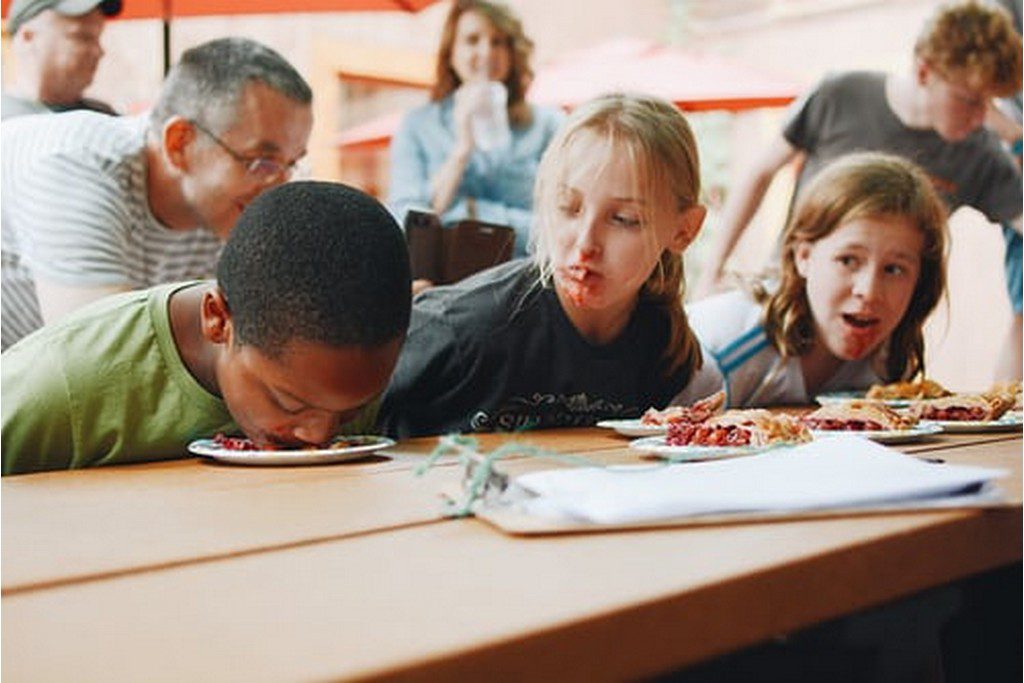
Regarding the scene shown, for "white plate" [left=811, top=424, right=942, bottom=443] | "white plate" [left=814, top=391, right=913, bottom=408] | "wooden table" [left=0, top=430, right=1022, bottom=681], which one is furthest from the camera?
"white plate" [left=814, top=391, right=913, bottom=408]

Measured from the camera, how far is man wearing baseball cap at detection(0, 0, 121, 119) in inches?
82.5

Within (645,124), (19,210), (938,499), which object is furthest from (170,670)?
(19,210)

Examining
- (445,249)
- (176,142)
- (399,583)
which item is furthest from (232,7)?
(399,583)

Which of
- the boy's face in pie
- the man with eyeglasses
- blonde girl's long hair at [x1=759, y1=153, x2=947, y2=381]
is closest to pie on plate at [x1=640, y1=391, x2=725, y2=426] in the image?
the boy's face in pie

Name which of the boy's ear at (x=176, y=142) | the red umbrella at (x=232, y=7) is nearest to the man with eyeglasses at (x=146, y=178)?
the boy's ear at (x=176, y=142)

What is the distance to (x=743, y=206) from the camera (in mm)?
2859

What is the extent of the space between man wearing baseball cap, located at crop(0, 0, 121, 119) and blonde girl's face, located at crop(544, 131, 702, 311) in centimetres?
94

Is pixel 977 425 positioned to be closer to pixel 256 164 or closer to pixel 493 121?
pixel 256 164

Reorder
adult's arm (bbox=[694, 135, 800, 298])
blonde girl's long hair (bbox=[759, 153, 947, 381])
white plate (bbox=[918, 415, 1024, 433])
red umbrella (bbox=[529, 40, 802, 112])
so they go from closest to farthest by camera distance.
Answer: white plate (bbox=[918, 415, 1024, 433]), blonde girl's long hair (bbox=[759, 153, 947, 381]), adult's arm (bbox=[694, 135, 800, 298]), red umbrella (bbox=[529, 40, 802, 112])

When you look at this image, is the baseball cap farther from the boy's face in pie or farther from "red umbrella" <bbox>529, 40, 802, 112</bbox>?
"red umbrella" <bbox>529, 40, 802, 112</bbox>

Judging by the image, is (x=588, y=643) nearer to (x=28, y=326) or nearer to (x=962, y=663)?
(x=962, y=663)

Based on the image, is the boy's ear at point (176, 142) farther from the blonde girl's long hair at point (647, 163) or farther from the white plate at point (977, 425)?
the white plate at point (977, 425)

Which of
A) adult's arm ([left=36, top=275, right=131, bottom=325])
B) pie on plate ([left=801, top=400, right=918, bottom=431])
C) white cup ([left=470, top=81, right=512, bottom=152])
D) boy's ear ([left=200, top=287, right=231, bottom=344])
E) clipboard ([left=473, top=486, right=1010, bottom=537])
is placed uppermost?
white cup ([left=470, top=81, right=512, bottom=152])

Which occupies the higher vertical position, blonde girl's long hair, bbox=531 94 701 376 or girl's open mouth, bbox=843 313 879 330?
blonde girl's long hair, bbox=531 94 701 376
